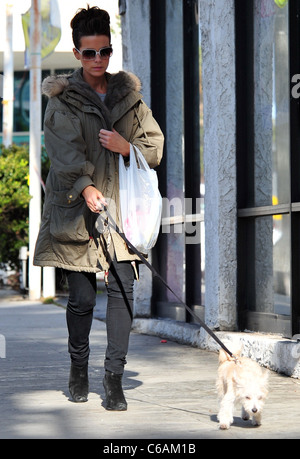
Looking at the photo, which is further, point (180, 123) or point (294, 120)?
point (180, 123)

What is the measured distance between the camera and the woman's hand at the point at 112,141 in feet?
17.1

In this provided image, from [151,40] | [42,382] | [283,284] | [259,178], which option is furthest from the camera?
[151,40]

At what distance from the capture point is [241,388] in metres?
4.49

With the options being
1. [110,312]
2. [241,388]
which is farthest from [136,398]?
[241,388]

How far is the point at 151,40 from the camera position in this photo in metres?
9.91

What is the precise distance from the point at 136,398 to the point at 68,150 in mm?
1501

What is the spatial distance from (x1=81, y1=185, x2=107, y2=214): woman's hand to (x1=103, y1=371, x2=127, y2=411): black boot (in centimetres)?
88

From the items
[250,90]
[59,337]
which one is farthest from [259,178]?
[59,337]

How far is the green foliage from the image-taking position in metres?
15.2

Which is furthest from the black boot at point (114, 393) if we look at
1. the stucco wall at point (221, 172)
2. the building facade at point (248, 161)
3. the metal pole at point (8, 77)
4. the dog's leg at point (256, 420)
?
the metal pole at point (8, 77)

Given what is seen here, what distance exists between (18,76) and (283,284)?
2783cm

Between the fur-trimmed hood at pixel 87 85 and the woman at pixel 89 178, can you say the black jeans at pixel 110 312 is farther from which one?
the fur-trimmed hood at pixel 87 85

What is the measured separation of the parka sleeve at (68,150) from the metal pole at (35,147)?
29.5ft
